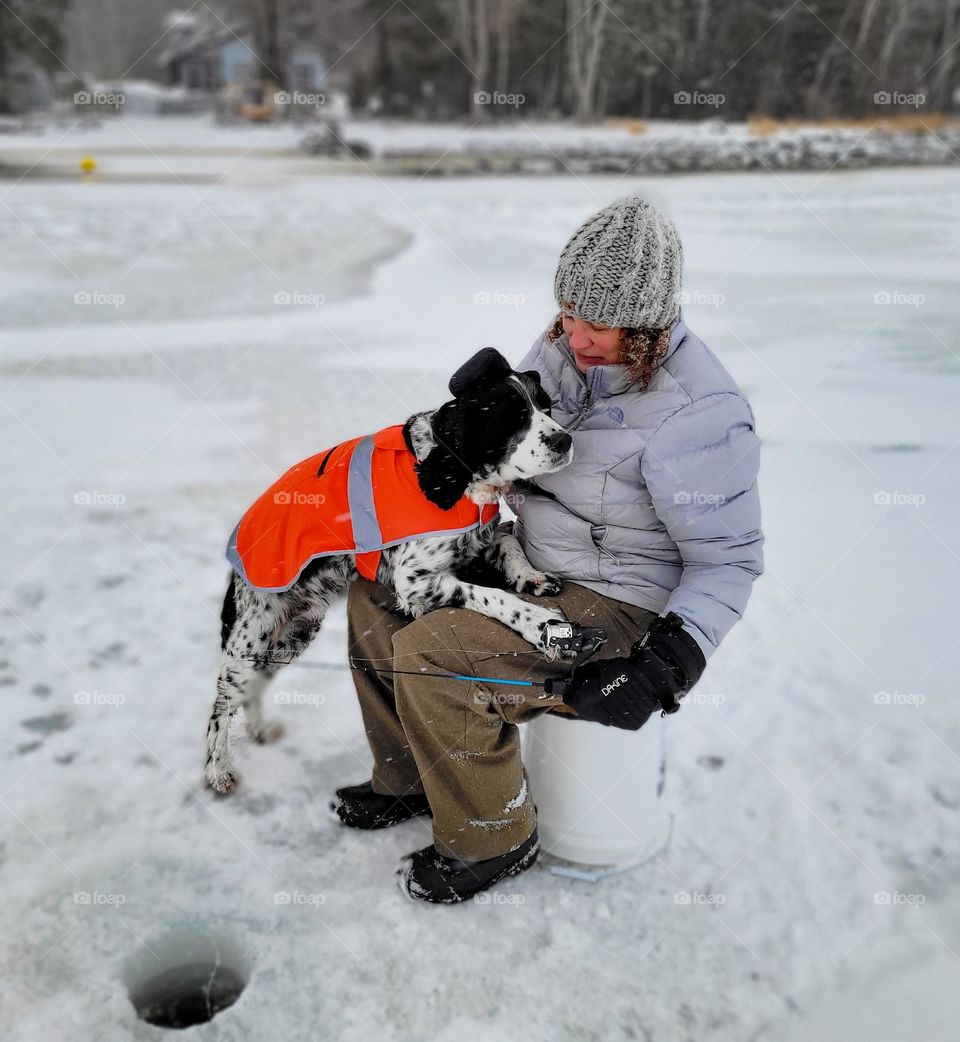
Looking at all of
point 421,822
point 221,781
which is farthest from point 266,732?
point 421,822

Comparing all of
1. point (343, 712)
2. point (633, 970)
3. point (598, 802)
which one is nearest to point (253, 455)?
point (343, 712)

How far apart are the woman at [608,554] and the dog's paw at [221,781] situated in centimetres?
60

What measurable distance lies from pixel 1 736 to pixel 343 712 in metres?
1.04

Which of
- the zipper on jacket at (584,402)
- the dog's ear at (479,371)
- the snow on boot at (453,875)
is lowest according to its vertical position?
the snow on boot at (453,875)

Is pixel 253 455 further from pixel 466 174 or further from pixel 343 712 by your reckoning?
pixel 466 174

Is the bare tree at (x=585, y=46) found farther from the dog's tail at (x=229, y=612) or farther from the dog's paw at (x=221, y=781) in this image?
the dog's paw at (x=221, y=781)

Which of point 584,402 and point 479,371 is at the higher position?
point 479,371

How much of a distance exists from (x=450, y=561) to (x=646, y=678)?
66 centimetres

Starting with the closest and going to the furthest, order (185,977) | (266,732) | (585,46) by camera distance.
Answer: (185,977)
(266,732)
(585,46)

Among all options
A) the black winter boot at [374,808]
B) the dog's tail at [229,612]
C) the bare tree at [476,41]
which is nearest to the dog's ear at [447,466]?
the dog's tail at [229,612]

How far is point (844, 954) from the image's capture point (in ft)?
6.76

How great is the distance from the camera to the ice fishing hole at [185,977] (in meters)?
2.04

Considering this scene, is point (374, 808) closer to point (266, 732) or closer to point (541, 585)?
point (266, 732)

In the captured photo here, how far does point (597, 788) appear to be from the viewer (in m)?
2.27
